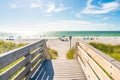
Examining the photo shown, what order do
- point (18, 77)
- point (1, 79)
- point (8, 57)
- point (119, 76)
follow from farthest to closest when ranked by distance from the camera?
point (18, 77), point (8, 57), point (1, 79), point (119, 76)

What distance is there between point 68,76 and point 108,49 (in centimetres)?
933

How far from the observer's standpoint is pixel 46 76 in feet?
15.4

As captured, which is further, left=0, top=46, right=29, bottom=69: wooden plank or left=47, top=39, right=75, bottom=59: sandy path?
left=47, top=39, right=75, bottom=59: sandy path

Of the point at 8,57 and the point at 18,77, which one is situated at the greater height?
the point at 8,57

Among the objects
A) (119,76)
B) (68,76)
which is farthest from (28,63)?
(119,76)

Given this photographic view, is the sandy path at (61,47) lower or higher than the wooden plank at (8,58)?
lower

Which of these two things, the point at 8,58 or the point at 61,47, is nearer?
the point at 8,58

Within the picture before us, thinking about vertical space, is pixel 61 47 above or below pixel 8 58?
below

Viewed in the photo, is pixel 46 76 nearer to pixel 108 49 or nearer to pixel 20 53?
pixel 20 53

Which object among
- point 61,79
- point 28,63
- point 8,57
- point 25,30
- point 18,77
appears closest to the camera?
point 8,57

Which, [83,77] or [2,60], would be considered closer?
[2,60]

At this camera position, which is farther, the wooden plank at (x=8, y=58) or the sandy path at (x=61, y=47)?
the sandy path at (x=61, y=47)

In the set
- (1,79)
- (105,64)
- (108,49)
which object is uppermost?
(105,64)

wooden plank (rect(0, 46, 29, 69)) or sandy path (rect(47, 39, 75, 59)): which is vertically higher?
wooden plank (rect(0, 46, 29, 69))
